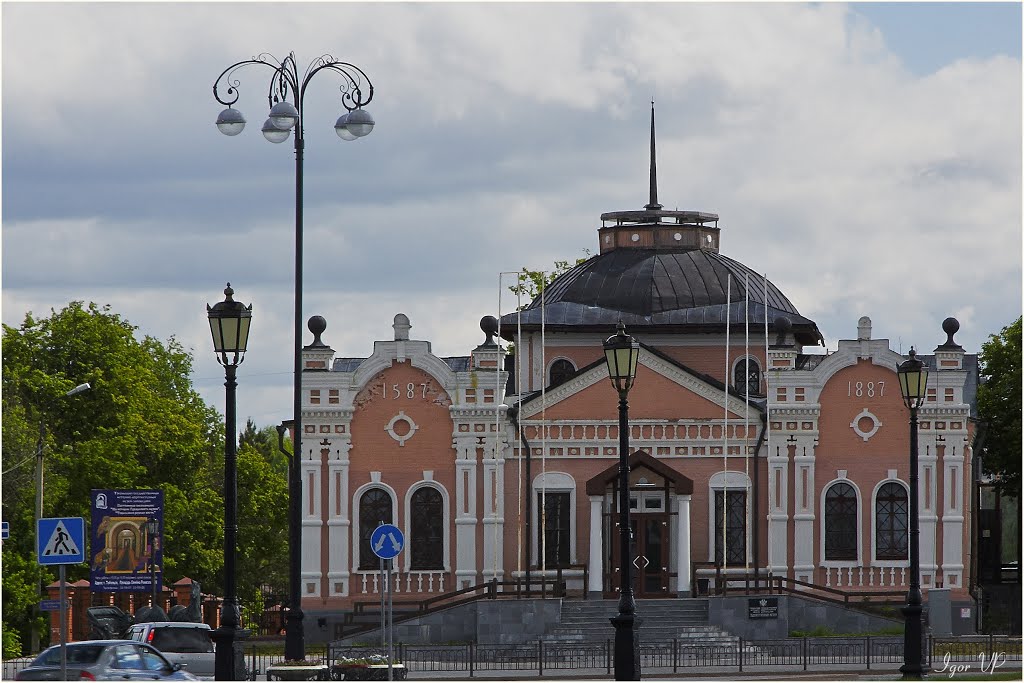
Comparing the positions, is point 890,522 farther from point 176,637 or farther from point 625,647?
point 625,647

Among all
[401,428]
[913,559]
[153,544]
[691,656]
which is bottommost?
[691,656]

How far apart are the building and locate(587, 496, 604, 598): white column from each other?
13 cm

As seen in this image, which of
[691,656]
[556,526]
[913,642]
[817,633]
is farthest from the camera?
[556,526]

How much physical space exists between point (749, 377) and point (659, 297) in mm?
3141

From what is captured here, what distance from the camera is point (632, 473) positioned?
44.6 meters

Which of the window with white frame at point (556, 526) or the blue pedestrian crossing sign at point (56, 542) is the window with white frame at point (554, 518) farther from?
the blue pedestrian crossing sign at point (56, 542)

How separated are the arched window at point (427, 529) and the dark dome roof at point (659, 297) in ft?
18.1

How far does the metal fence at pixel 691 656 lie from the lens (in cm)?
3600

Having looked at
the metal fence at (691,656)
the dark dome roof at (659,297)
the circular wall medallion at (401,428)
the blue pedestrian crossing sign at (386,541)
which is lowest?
the metal fence at (691,656)

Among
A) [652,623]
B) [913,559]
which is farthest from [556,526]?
[913,559]

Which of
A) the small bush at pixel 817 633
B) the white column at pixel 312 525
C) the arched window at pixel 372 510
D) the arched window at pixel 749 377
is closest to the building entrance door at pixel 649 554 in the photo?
the small bush at pixel 817 633

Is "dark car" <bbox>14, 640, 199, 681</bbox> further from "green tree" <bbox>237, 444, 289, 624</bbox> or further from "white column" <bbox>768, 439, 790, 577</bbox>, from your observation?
"green tree" <bbox>237, 444, 289, 624</bbox>

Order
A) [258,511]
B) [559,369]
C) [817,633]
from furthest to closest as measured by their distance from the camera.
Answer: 1. [258,511]
2. [559,369]
3. [817,633]

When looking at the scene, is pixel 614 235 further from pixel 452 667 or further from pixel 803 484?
pixel 452 667
